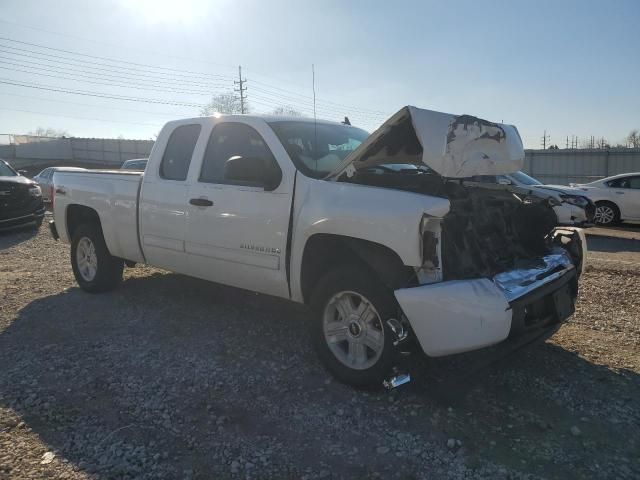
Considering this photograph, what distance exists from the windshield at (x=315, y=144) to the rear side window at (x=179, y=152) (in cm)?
100

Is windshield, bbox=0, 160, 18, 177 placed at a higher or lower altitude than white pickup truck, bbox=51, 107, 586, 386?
higher

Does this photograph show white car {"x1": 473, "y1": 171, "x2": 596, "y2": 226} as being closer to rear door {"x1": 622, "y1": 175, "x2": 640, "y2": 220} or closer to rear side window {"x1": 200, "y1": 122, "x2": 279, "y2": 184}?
rear door {"x1": 622, "y1": 175, "x2": 640, "y2": 220}

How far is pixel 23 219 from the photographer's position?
36.7 ft

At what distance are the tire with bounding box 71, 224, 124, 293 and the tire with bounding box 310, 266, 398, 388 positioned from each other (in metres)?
3.31

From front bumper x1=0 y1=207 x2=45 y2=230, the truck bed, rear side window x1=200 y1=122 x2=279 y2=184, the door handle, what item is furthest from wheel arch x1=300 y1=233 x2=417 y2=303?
front bumper x1=0 y1=207 x2=45 y2=230

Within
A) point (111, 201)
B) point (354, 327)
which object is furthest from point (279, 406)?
point (111, 201)

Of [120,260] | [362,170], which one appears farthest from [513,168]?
[120,260]

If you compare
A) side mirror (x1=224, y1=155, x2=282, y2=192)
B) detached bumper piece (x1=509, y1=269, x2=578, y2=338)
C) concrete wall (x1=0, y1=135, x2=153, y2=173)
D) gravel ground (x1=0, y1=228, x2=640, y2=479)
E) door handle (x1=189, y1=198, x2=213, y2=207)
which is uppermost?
concrete wall (x1=0, y1=135, x2=153, y2=173)

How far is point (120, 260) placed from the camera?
6316 millimetres

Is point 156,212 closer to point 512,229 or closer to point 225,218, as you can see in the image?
point 225,218

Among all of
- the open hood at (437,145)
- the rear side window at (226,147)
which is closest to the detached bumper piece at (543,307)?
the open hood at (437,145)

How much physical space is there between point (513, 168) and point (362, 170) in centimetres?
118

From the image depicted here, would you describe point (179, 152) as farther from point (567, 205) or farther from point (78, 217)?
point (567, 205)

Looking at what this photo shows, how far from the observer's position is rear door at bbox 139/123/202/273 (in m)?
5.00
